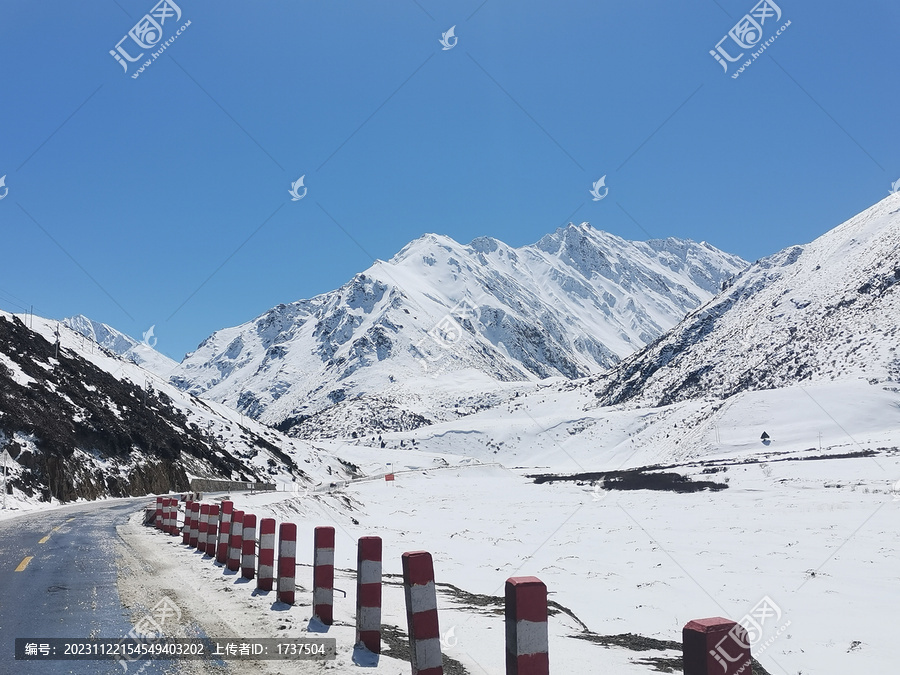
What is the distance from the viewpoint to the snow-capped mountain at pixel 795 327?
3253 inches

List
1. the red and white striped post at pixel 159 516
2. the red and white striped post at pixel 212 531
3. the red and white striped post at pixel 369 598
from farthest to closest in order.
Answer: the red and white striped post at pixel 159 516 → the red and white striped post at pixel 212 531 → the red and white striped post at pixel 369 598

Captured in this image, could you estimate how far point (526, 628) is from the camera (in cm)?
409

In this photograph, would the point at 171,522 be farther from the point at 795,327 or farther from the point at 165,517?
the point at 795,327

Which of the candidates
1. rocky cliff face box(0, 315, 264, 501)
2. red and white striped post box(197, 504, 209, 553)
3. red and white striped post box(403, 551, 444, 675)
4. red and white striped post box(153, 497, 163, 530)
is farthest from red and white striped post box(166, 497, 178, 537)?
rocky cliff face box(0, 315, 264, 501)

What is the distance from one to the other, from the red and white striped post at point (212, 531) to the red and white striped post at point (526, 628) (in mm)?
9656

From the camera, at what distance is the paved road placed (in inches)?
213

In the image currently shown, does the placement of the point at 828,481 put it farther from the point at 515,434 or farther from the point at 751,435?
the point at 515,434

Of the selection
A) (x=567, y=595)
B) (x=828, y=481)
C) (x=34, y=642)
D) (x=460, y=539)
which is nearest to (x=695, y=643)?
(x=34, y=642)

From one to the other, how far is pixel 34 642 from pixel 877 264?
375 feet

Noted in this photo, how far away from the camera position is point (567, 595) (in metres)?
10.8

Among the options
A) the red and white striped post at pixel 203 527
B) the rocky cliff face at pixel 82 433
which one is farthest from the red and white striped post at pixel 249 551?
the rocky cliff face at pixel 82 433

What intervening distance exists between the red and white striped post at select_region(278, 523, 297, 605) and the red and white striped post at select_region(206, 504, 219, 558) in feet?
15.9

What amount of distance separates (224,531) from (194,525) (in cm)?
295

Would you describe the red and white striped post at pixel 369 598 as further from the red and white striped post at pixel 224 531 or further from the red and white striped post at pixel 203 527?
the red and white striped post at pixel 203 527
